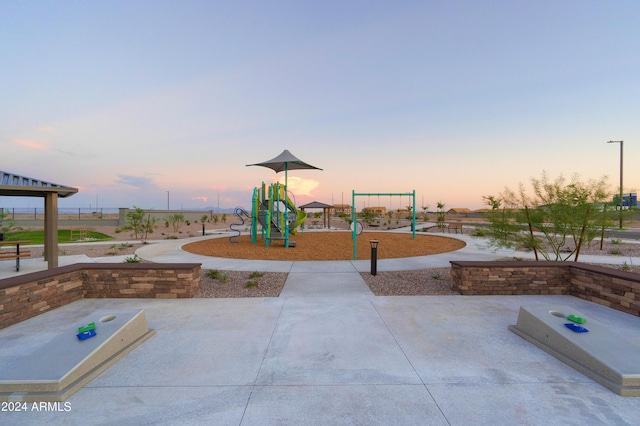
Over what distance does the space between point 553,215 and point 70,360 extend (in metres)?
→ 11.6

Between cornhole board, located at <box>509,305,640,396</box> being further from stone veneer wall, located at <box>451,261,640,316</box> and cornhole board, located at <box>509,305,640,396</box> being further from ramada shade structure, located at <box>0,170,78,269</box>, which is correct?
ramada shade structure, located at <box>0,170,78,269</box>

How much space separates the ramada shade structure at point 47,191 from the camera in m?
8.00

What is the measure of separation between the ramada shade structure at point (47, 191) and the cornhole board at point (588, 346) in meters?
11.4

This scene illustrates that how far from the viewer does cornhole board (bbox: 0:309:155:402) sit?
9.96 ft

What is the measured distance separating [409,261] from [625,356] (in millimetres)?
6834

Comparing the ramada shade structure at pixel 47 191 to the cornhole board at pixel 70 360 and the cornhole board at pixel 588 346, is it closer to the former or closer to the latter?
the cornhole board at pixel 70 360

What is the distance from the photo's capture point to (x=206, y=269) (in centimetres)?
888

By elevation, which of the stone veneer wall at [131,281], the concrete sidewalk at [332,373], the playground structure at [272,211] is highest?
the playground structure at [272,211]

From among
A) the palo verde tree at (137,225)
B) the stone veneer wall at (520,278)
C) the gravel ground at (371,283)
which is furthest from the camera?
the palo verde tree at (137,225)

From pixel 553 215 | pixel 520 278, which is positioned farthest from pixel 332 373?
pixel 553 215

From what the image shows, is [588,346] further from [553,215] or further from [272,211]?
[272,211]

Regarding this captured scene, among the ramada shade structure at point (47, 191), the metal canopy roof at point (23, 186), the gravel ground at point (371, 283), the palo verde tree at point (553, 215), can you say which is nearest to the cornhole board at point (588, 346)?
the gravel ground at point (371, 283)

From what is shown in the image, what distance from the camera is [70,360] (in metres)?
3.35

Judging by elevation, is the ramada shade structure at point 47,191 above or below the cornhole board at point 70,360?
above
